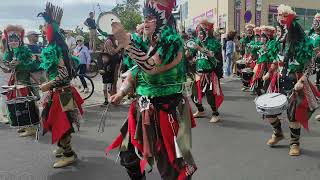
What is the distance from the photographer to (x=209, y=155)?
557cm

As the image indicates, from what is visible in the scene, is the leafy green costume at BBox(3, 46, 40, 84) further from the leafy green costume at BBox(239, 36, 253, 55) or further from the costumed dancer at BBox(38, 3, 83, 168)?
the leafy green costume at BBox(239, 36, 253, 55)

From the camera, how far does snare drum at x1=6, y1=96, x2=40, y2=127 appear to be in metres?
5.32

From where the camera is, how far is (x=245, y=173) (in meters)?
4.82

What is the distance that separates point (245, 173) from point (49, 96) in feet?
8.32

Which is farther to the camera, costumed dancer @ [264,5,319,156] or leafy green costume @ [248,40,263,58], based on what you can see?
leafy green costume @ [248,40,263,58]

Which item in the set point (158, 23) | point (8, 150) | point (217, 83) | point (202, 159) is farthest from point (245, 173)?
point (8, 150)

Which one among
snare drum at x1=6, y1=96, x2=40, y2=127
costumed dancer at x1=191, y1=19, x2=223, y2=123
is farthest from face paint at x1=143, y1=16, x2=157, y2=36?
costumed dancer at x1=191, y1=19, x2=223, y2=123

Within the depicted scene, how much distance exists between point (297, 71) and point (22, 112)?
3.57m

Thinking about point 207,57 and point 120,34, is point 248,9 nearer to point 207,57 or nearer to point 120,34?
point 207,57

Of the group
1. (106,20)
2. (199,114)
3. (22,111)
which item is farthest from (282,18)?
(22,111)

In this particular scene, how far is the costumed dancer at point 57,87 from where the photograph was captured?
5004 mm

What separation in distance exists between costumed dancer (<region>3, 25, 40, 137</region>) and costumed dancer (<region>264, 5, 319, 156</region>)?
391 centimetres

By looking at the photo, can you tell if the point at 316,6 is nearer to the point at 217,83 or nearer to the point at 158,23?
the point at 217,83

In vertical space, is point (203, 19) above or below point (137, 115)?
above
